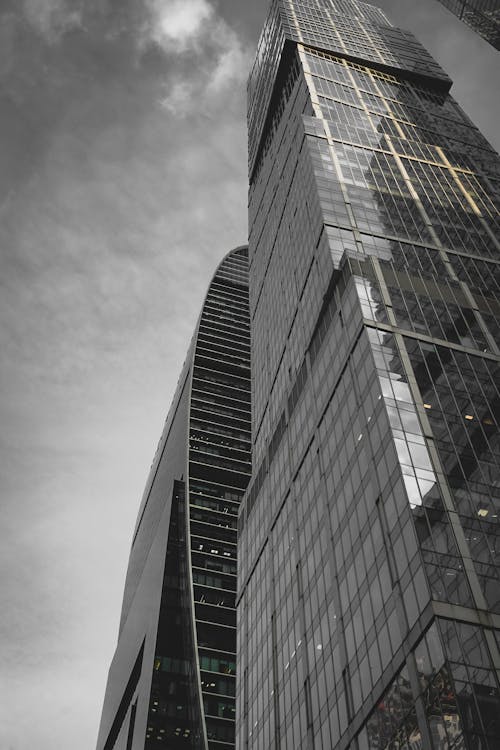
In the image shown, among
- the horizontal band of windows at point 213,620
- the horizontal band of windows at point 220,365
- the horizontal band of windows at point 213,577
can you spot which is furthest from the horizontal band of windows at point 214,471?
the horizontal band of windows at point 220,365

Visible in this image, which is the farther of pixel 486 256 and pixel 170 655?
pixel 170 655

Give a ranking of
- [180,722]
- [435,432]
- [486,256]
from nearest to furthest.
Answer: [435,432]
[486,256]
[180,722]

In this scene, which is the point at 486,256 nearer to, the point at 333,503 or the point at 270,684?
the point at 333,503

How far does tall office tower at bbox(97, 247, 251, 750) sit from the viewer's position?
10400cm

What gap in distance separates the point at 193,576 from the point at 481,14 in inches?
4334

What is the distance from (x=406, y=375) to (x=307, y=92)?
74.7 m

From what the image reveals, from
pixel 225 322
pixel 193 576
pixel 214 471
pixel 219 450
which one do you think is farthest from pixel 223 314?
pixel 193 576

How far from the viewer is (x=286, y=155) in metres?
112

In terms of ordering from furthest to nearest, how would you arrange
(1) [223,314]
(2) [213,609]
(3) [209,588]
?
(1) [223,314], (3) [209,588], (2) [213,609]

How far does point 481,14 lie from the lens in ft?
458

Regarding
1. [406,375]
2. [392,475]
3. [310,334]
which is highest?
[310,334]

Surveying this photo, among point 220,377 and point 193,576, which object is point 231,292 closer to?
point 220,377

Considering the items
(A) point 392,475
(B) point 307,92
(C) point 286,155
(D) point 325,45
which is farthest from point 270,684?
(D) point 325,45

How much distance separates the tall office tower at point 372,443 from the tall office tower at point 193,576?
3471 centimetres
